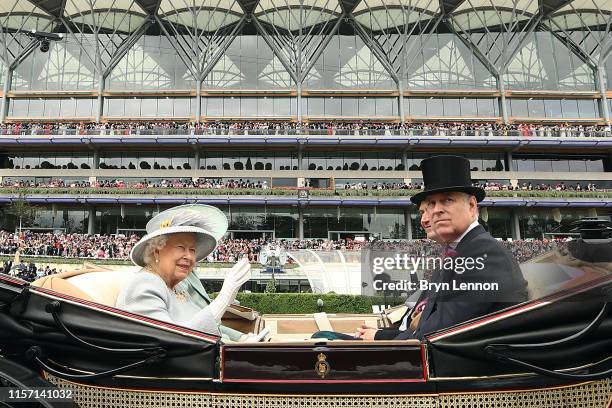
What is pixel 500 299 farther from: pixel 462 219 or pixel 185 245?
pixel 185 245

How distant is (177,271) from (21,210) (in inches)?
1446

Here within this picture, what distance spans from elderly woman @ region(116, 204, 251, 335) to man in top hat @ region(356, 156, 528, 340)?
1270 millimetres

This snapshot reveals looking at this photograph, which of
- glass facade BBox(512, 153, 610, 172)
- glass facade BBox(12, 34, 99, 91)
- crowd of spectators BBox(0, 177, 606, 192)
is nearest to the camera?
crowd of spectators BBox(0, 177, 606, 192)

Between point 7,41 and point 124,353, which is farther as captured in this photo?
point 7,41

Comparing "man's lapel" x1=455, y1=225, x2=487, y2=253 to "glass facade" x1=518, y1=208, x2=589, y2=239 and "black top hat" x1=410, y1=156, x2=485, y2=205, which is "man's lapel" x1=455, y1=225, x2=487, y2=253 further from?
"glass facade" x1=518, y1=208, x2=589, y2=239

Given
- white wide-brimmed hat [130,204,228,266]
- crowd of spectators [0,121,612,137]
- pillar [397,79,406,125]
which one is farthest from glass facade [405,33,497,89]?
white wide-brimmed hat [130,204,228,266]

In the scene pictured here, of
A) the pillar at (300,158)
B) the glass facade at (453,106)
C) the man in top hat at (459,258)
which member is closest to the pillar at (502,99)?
the glass facade at (453,106)

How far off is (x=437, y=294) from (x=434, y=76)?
1643 inches

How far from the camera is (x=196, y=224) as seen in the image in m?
3.37

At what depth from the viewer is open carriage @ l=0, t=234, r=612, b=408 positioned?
2414 mm

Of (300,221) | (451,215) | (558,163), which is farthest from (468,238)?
(558,163)

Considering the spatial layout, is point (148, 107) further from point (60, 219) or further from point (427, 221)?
point (427, 221)

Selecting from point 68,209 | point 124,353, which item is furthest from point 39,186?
point 124,353

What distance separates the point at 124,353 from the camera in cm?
257
